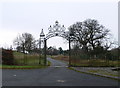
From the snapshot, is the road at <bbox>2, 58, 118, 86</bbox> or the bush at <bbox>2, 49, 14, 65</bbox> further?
the bush at <bbox>2, 49, 14, 65</bbox>

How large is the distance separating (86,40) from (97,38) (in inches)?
129

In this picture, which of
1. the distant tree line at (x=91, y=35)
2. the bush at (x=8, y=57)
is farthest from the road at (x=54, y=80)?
the distant tree line at (x=91, y=35)

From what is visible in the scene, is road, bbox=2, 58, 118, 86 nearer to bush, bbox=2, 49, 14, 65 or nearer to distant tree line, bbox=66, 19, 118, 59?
bush, bbox=2, 49, 14, 65

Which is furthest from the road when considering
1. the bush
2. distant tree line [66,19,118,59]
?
distant tree line [66,19,118,59]

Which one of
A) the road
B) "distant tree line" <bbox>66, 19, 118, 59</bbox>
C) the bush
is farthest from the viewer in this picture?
"distant tree line" <bbox>66, 19, 118, 59</bbox>

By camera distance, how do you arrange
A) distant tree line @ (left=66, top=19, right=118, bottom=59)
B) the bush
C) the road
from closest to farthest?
the road, the bush, distant tree line @ (left=66, top=19, right=118, bottom=59)

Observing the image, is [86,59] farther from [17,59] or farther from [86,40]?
[86,40]

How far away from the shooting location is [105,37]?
51.0 meters

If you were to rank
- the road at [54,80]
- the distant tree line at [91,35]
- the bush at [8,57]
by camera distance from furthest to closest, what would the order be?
the distant tree line at [91,35], the bush at [8,57], the road at [54,80]

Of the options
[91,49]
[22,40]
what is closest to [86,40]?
[91,49]

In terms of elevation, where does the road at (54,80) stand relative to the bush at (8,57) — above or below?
below

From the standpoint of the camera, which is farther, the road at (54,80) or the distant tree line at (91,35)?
the distant tree line at (91,35)

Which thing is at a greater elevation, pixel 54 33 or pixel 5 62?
pixel 54 33

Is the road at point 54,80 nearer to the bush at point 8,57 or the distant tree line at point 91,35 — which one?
the bush at point 8,57
